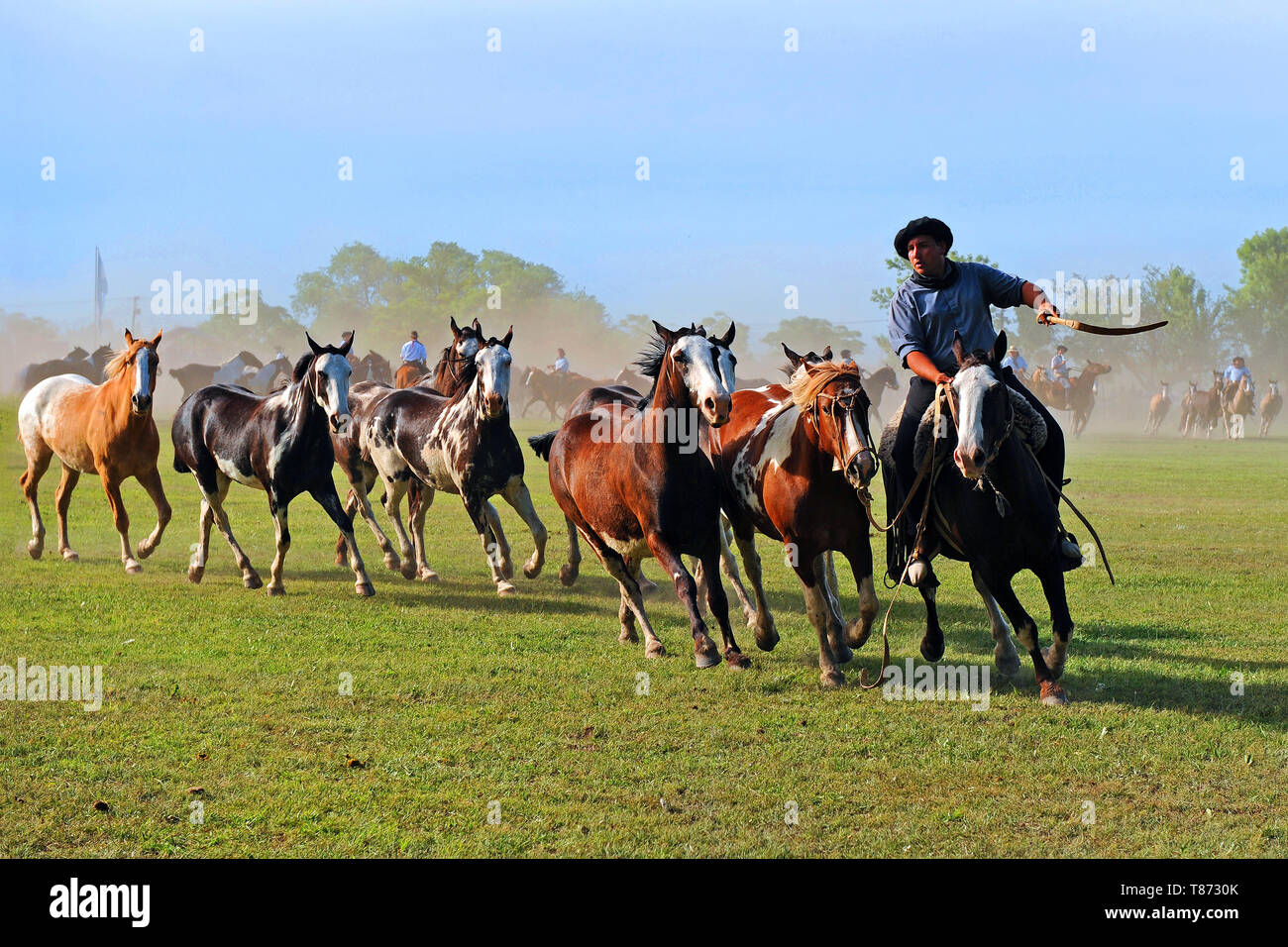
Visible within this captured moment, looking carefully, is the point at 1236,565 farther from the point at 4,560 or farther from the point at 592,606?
the point at 4,560

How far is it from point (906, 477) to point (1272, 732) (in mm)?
2658

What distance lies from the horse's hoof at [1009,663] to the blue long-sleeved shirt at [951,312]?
192cm

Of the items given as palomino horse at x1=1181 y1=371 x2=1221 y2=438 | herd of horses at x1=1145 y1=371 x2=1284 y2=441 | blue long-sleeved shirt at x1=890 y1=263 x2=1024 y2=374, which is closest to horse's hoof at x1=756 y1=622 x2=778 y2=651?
blue long-sleeved shirt at x1=890 y1=263 x2=1024 y2=374

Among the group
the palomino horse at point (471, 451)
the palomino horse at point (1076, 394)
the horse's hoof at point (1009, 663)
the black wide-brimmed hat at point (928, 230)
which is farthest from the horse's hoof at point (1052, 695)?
the palomino horse at point (1076, 394)

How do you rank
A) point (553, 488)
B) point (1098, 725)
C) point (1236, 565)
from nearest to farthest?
point (1098, 725), point (553, 488), point (1236, 565)

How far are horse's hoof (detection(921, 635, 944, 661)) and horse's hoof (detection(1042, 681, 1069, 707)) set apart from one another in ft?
3.09

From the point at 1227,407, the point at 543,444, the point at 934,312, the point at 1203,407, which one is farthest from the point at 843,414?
the point at 1203,407

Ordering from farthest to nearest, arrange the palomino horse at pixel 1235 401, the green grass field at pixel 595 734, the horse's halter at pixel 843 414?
the palomino horse at pixel 1235 401
the horse's halter at pixel 843 414
the green grass field at pixel 595 734

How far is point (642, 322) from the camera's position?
113 m

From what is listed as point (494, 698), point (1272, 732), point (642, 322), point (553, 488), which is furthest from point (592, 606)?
point (642, 322)

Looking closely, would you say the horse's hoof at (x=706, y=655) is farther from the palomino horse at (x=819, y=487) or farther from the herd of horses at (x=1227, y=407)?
the herd of horses at (x=1227, y=407)

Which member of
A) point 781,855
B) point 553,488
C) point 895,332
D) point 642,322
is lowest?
point 781,855

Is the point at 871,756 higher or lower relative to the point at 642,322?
lower

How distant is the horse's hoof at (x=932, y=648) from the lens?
8141 millimetres
